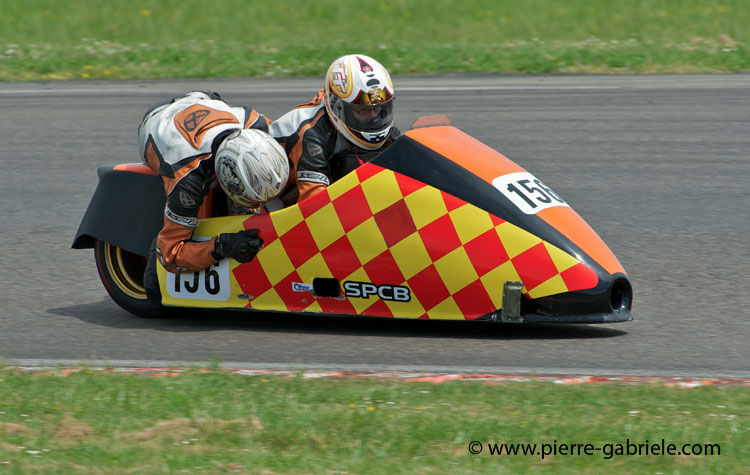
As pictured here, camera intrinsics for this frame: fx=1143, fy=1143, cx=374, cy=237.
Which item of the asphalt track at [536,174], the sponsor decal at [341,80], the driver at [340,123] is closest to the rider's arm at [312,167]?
the driver at [340,123]

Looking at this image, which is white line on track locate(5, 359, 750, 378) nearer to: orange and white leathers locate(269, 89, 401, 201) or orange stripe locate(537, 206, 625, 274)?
orange stripe locate(537, 206, 625, 274)

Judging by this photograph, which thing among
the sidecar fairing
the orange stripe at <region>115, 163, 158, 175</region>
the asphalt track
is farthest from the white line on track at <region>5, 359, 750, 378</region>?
the orange stripe at <region>115, 163, 158, 175</region>

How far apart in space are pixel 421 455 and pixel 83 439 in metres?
1.28

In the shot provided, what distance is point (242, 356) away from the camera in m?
5.59

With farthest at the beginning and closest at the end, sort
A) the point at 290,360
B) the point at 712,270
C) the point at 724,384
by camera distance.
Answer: the point at 712,270
the point at 290,360
the point at 724,384

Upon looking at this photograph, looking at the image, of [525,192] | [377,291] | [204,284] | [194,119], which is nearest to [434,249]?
[377,291]

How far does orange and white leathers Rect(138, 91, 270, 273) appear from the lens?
602 cm

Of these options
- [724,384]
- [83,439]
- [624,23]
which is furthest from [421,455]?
[624,23]

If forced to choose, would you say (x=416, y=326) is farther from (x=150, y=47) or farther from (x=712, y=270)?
(x=150, y=47)

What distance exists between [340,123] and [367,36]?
491 inches

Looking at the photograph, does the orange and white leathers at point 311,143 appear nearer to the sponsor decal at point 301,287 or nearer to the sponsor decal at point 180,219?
the sponsor decal at point 301,287

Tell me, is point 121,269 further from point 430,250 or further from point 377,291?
point 430,250

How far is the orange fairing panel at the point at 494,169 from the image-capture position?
560 centimetres

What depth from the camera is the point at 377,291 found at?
570cm
